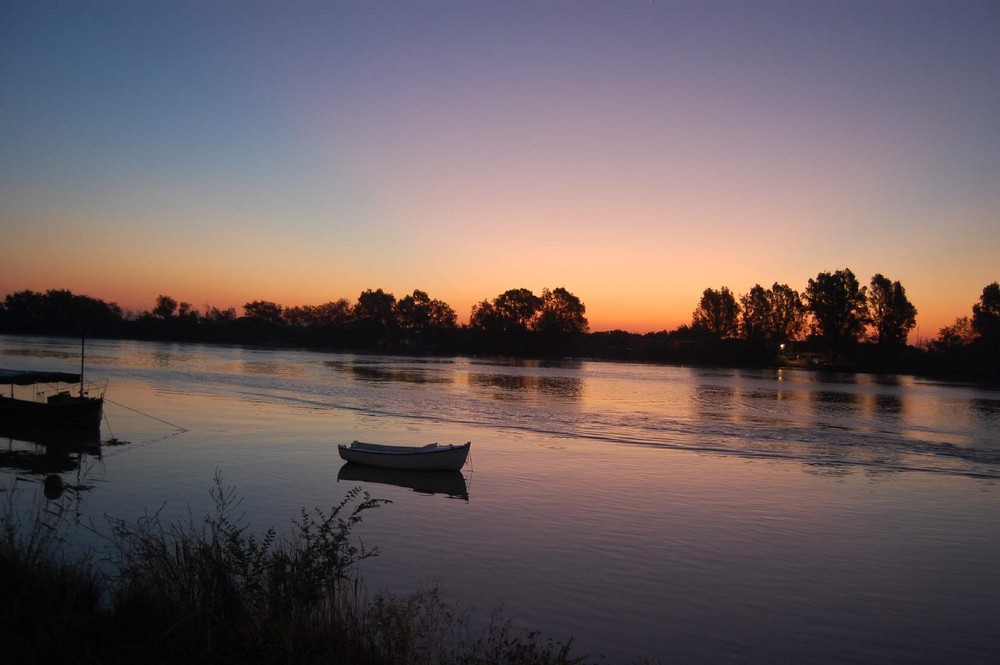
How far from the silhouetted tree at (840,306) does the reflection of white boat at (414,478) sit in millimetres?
110086

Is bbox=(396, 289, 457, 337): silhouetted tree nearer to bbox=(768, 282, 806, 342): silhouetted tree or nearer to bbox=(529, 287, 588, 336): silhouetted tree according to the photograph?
bbox=(529, 287, 588, 336): silhouetted tree

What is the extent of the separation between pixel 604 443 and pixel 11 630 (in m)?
22.4

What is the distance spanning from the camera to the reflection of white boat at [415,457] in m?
18.5

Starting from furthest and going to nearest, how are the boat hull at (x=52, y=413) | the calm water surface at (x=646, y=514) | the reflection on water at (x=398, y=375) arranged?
the reflection on water at (x=398, y=375), the boat hull at (x=52, y=413), the calm water surface at (x=646, y=514)

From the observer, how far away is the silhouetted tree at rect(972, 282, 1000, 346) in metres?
104

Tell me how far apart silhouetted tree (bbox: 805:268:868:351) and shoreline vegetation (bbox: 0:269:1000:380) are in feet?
0.54

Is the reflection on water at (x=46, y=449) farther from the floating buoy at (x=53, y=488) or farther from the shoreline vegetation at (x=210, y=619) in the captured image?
the shoreline vegetation at (x=210, y=619)

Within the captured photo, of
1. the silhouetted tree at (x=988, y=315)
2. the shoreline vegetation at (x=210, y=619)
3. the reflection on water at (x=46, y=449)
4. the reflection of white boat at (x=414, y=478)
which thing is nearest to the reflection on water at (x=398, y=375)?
the reflection on water at (x=46, y=449)

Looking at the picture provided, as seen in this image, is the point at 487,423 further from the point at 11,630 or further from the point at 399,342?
the point at 399,342

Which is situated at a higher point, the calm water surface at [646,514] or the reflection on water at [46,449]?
the reflection on water at [46,449]

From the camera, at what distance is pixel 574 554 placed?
11.5 meters

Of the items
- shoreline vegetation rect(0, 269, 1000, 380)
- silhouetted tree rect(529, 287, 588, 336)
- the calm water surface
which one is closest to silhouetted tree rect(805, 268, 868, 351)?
shoreline vegetation rect(0, 269, 1000, 380)

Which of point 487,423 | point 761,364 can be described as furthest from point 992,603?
point 761,364

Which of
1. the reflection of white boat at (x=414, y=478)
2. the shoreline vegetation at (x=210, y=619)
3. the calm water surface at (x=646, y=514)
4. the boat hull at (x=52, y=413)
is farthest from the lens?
the boat hull at (x=52, y=413)
